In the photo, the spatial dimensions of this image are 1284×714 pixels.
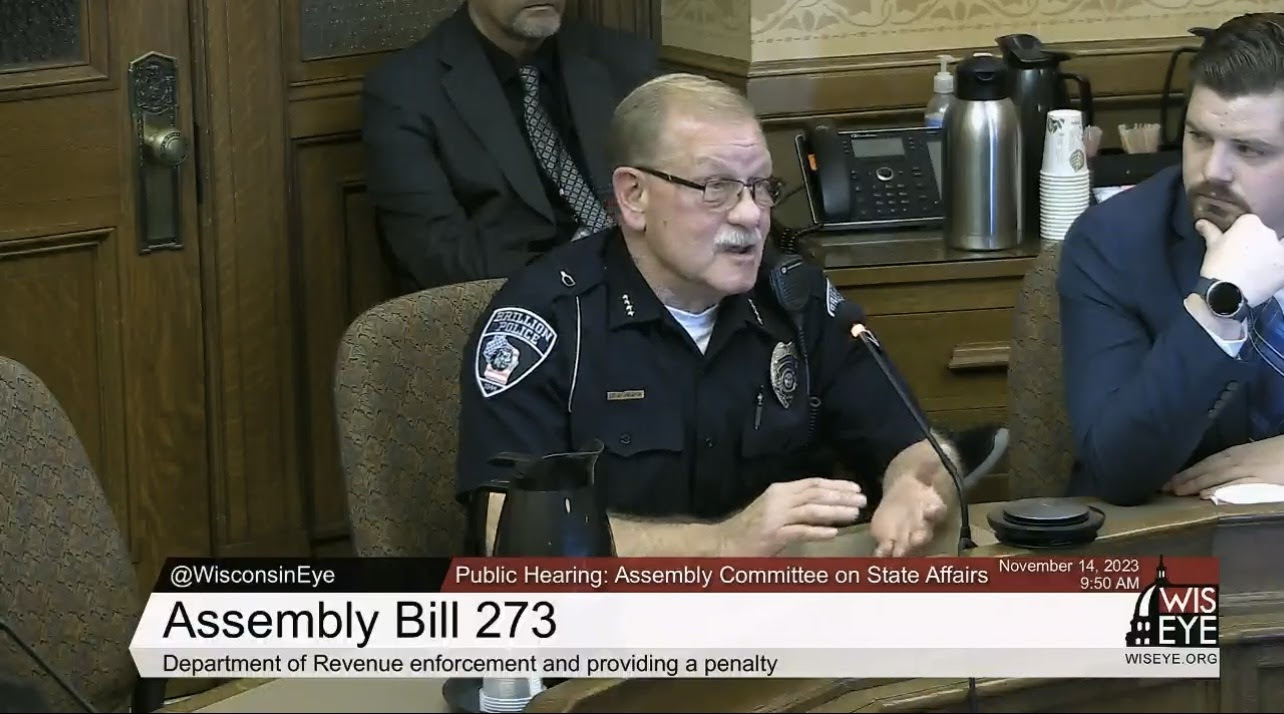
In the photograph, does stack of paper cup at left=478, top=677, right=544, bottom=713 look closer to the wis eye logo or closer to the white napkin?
the wis eye logo

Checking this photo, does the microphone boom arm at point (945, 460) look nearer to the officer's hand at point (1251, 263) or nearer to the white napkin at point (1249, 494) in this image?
the white napkin at point (1249, 494)

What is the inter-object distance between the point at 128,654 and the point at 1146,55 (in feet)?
6.95

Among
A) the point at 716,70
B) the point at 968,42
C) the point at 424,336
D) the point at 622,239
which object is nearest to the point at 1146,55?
the point at 968,42

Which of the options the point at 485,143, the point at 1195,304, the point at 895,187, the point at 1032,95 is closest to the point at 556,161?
the point at 485,143

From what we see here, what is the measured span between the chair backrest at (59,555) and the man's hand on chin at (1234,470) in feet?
3.66

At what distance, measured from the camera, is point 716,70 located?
336 centimetres

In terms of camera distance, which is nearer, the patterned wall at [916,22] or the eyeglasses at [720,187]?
the eyeglasses at [720,187]

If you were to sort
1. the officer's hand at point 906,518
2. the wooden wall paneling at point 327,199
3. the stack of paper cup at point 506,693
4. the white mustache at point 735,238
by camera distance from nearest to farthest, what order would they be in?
1. the stack of paper cup at point 506,693
2. the officer's hand at point 906,518
3. the white mustache at point 735,238
4. the wooden wall paneling at point 327,199

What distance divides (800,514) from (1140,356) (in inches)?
21.1

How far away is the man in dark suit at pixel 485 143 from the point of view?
308 cm

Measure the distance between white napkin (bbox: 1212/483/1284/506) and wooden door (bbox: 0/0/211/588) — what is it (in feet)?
6.03

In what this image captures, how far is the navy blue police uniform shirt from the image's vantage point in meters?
2.07

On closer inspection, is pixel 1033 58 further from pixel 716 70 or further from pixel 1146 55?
pixel 716 70

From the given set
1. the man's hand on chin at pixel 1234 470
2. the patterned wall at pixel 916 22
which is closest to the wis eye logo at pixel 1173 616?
the man's hand on chin at pixel 1234 470
